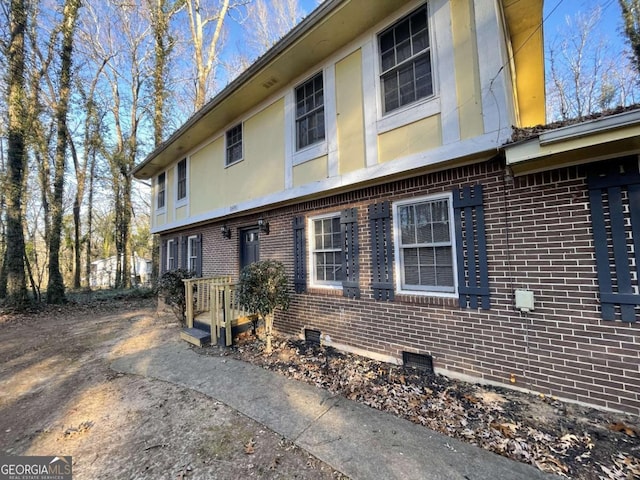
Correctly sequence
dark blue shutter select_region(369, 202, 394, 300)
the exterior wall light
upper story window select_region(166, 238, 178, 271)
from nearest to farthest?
dark blue shutter select_region(369, 202, 394, 300), the exterior wall light, upper story window select_region(166, 238, 178, 271)

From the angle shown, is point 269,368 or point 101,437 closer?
point 101,437

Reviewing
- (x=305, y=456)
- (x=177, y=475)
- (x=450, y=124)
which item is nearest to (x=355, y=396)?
(x=305, y=456)

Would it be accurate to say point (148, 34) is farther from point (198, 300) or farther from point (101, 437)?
point (101, 437)

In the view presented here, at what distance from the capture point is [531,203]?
3.49 meters

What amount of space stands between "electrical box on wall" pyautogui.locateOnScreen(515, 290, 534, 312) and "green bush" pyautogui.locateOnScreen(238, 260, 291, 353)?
3.74m

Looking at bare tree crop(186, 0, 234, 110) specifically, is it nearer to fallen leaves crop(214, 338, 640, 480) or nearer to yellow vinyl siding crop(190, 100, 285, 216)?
yellow vinyl siding crop(190, 100, 285, 216)

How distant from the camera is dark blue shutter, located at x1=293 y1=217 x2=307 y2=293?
594 cm

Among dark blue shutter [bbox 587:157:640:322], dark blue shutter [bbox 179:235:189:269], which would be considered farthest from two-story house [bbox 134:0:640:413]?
dark blue shutter [bbox 179:235:189:269]

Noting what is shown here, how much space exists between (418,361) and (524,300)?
1773 mm

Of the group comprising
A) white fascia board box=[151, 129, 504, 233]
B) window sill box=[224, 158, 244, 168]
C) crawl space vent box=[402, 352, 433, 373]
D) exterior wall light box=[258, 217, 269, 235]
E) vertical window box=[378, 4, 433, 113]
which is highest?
vertical window box=[378, 4, 433, 113]

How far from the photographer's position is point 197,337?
18.8ft

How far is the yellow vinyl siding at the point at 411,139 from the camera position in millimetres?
4047

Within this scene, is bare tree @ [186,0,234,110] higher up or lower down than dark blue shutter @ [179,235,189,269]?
higher up

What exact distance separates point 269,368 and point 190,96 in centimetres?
1695
